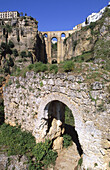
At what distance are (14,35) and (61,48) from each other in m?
17.9

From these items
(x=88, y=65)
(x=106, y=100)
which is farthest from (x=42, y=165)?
(x=88, y=65)

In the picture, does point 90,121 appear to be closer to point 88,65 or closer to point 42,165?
point 88,65

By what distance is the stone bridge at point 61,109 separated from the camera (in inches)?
204

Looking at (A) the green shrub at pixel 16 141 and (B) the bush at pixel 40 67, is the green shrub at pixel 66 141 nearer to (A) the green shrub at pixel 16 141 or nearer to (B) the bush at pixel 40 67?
(A) the green shrub at pixel 16 141

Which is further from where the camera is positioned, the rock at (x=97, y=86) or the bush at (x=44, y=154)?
the bush at (x=44, y=154)

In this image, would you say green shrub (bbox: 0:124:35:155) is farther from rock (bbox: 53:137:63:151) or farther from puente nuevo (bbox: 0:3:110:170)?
rock (bbox: 53:137:63:151)

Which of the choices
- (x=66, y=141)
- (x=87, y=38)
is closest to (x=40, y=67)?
(x=66, y=141)

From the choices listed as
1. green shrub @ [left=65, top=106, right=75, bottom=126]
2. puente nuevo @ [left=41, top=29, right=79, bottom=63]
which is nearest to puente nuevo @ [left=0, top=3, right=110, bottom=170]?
green shrub @ [left=65, top=106, right=75, bottom=126]

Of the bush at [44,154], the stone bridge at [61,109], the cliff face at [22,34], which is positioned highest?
the cliff face at [22,34]

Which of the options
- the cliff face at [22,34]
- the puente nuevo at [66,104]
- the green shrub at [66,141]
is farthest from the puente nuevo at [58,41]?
the green shrub at [66,141]

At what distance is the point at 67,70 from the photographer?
653cm

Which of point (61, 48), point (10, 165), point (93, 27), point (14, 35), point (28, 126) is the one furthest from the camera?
point (61, 48)

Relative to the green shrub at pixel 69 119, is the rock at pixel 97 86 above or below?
above

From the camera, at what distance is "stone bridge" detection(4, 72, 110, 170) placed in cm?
517
